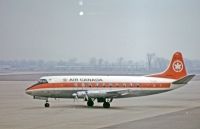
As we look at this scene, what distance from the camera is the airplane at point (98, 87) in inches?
1638

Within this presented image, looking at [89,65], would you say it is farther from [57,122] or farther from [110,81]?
[57,122]

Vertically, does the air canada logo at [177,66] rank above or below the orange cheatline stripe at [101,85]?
above

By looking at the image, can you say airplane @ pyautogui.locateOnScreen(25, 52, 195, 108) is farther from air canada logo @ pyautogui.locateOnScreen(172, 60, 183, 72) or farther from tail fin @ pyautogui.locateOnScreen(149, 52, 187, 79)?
air canada logo @ pyautogui.locateOnScreen(172, 60, 183, 72)

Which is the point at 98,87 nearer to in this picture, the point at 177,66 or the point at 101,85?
the point at 101,85

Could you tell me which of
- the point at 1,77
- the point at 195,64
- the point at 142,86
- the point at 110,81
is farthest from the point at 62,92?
the point at 1,77

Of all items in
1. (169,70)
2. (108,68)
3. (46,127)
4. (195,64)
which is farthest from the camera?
(108,68)

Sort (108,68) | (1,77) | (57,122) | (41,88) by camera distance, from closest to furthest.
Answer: (57,122), (41,88), (108,68), (1,77)

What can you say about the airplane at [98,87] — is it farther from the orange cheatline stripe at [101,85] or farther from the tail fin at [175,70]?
the tail fin at [175,70]

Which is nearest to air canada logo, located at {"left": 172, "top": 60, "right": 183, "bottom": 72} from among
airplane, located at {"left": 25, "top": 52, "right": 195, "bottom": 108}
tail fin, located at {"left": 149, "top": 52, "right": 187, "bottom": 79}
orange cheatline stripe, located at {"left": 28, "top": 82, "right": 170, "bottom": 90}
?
tail fin, located at {"left": 149, "top": 52, "right": 187, "bottom": 79}

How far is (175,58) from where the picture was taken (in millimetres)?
47781

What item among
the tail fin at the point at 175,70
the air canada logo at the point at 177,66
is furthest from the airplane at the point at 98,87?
the air canada logo at the point at 177,66

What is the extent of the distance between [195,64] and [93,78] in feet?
182

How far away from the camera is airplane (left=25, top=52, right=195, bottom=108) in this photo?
41594 millimetres

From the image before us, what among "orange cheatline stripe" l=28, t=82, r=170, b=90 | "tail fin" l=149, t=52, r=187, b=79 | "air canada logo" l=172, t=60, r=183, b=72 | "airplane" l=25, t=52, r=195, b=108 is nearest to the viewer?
"airplane" l=25, t=52, r=195, b=108
